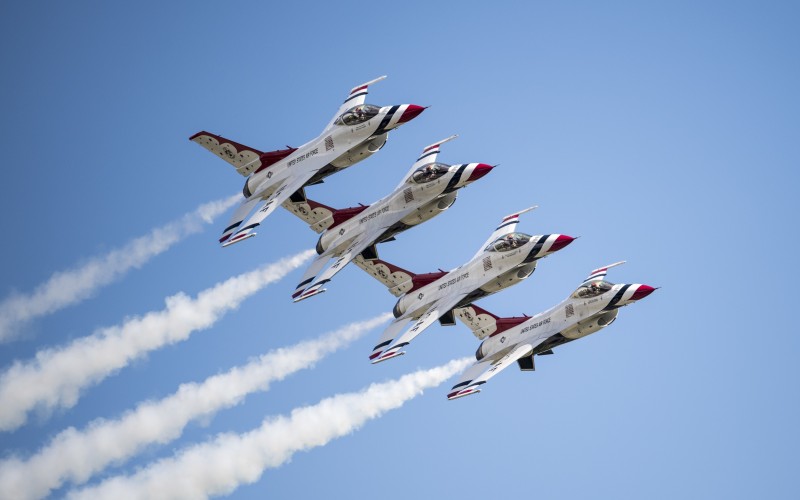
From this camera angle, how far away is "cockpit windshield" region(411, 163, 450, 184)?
3130 inches

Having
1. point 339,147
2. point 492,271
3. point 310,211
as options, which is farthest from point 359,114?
point 492,271

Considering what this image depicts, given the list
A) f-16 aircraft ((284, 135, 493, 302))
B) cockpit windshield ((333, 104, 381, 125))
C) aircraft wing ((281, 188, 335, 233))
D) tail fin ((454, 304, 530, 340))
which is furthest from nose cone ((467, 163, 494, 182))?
aircraft wing ((281, 188, 335, 233))

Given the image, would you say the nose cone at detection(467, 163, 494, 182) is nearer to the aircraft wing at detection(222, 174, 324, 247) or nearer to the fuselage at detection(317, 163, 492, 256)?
the fuselage at detection(317, 163, 492, 256)

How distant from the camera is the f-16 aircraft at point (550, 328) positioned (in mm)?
78438

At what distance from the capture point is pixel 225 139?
3381 inches

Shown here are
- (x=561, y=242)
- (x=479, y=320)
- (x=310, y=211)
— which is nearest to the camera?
(x=561, y=242)

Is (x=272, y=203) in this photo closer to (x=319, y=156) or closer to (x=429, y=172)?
(x=319, y=156)

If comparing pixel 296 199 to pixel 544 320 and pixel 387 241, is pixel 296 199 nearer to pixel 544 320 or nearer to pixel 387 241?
pixel 387 241

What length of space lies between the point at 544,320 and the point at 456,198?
281 inches

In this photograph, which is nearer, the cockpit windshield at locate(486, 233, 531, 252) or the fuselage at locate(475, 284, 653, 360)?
the fuselage at locate(475, 284, 653, 360)

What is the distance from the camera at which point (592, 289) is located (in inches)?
3103

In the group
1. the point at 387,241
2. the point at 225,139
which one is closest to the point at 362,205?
the point at 387,241

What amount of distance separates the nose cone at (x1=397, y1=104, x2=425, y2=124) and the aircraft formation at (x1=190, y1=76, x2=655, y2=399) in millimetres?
47

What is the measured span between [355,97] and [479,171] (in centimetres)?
837
